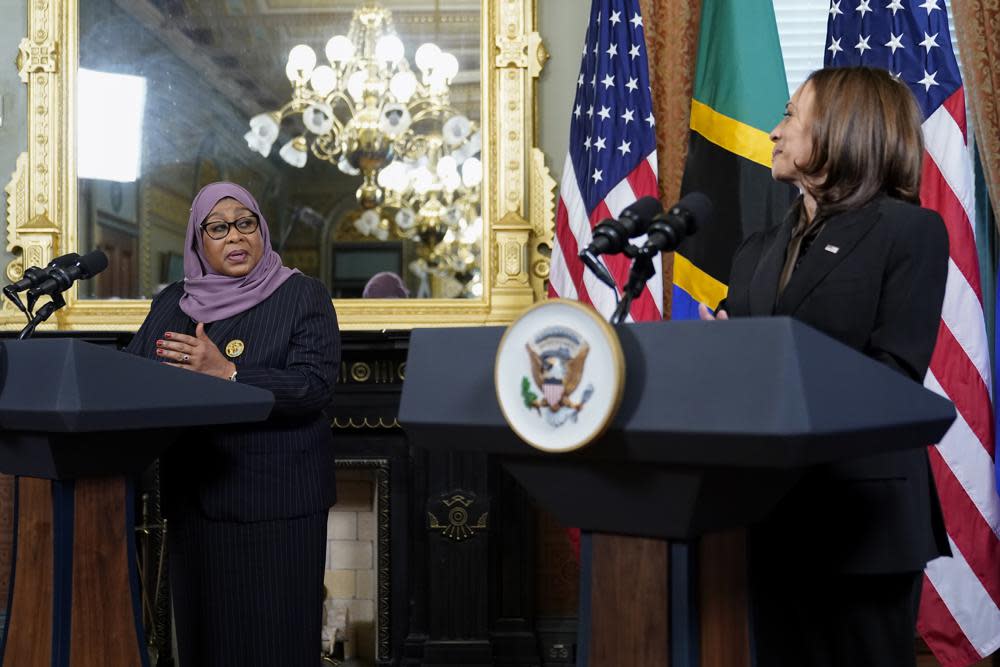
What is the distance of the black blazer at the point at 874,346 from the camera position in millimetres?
1564

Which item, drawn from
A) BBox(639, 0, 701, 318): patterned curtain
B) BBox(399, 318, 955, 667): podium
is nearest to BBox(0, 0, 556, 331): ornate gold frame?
BBox(639, 0, 701, 318): patterned curtain

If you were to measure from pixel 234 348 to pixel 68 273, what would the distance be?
37 centimetres

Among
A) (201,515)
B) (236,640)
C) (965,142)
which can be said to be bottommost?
(236,640)

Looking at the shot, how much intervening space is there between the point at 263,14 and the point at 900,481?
312 cm

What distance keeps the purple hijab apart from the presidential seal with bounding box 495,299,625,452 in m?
1.24

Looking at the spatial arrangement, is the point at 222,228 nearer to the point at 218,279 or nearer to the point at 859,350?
the point at 218,279

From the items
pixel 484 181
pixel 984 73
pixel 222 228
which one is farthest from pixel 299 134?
pixel 984 73

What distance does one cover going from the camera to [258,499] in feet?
7.46

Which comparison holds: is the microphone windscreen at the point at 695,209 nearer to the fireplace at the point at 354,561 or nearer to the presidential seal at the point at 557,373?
the presidential seal at the point at 557,373

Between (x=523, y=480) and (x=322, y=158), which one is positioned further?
(x=322, y=158)

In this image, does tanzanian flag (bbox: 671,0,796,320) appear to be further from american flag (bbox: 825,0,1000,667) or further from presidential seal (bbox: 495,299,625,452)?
presidential seal (bbox: 495,299,625,452)

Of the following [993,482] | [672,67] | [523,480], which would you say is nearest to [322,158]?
[672,67]

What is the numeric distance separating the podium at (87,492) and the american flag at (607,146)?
1704mm

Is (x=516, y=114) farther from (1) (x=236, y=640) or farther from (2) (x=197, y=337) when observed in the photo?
(1) (x=236, y=640)
